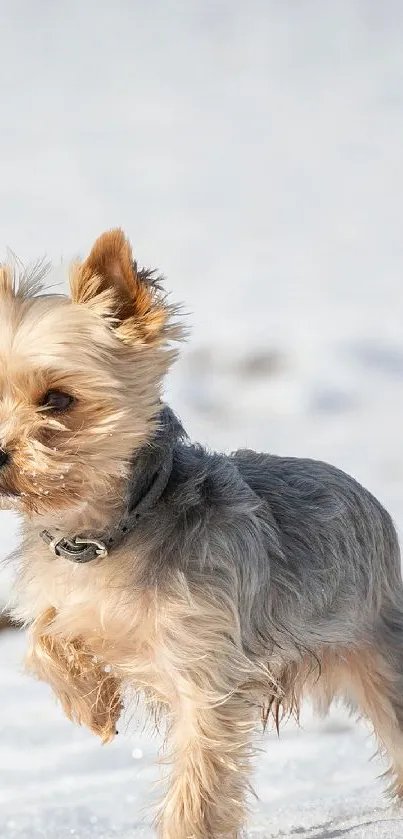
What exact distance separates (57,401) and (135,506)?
0.44 m

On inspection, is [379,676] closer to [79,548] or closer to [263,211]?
[79,548]

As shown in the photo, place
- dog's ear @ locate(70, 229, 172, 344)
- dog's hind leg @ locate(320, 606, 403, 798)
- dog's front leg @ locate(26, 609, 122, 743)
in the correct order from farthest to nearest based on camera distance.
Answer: dog's hind leg @ locate(320, 606, 403, 798)
dog's front leg @ locate(26, 609, 122, 743)
dog's ear @ locate(70, 229, 172, 344)

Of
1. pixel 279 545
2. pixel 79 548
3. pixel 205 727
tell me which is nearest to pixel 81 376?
pixel 79 548

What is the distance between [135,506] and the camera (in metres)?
3.43

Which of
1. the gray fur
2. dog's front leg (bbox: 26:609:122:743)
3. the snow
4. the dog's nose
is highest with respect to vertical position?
the snow

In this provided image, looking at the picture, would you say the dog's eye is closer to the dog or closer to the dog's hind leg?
the dog

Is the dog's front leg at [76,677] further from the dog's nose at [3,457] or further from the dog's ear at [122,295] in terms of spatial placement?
the dog's ear at [122,295]

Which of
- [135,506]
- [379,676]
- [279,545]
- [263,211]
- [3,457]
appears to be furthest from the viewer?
[263,211]

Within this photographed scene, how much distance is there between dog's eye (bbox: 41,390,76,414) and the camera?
3186 millimetres

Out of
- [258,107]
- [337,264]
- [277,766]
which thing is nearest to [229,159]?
[258,107]

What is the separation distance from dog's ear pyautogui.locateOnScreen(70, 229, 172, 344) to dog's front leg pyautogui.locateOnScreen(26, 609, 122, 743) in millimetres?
1020

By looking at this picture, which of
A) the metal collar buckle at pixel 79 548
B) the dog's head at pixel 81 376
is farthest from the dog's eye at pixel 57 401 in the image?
the metal collar buckle at pixel 79 548

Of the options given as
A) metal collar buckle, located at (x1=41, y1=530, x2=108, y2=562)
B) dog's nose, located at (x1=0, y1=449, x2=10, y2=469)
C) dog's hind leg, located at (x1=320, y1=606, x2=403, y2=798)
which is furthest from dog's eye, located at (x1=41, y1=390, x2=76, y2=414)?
dog's hind leg, located at (x1=320, y1=606, x2=403, y2=798)

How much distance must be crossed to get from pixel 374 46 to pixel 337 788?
12833 mm
